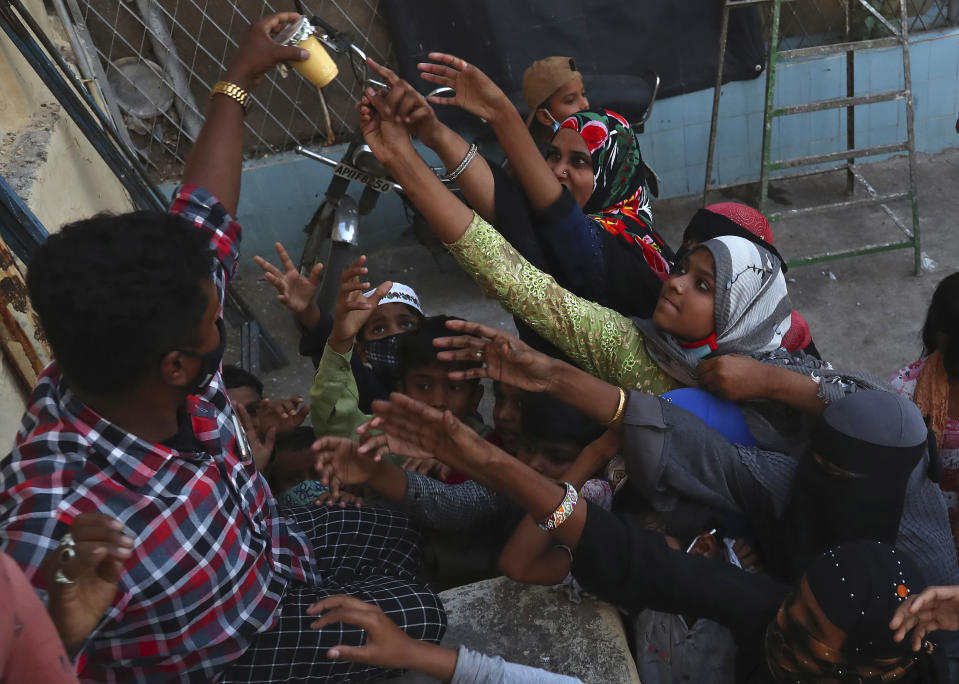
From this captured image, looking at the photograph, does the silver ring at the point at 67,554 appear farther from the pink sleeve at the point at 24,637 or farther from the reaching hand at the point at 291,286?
the reaching hand at the point at 291,286

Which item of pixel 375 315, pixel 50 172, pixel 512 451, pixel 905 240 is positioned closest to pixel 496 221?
pixel 375 315

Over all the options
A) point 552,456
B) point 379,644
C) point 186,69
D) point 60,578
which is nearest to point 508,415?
point 552,456

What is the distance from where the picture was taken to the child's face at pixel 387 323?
106 inches

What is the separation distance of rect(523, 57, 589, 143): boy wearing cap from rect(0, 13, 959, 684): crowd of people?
82cm

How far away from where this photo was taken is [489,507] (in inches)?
87.7

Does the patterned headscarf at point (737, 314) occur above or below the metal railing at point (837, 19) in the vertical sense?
below

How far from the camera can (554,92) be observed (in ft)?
11.8

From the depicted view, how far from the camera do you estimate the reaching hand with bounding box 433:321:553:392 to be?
6.60 ft

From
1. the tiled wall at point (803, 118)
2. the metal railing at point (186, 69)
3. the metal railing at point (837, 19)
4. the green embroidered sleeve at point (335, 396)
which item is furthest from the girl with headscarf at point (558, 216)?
the metal railing at point (837, 19)

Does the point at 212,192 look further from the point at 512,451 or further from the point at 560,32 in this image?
the point at 560,32

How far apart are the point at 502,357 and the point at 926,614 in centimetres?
104

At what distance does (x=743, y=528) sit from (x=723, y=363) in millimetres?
428

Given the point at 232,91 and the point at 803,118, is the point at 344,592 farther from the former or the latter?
the point at 803,118

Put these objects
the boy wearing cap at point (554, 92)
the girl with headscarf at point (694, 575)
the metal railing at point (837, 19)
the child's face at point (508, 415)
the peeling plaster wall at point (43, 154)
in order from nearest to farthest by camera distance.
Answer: the girl with headscarf at point (694, 575) → the child's face at point (508, 415) → the peeling plaster wall at point (43, 154) → the boy wearing cap at point (554, 92) → the metal railing at point (837, 19)
